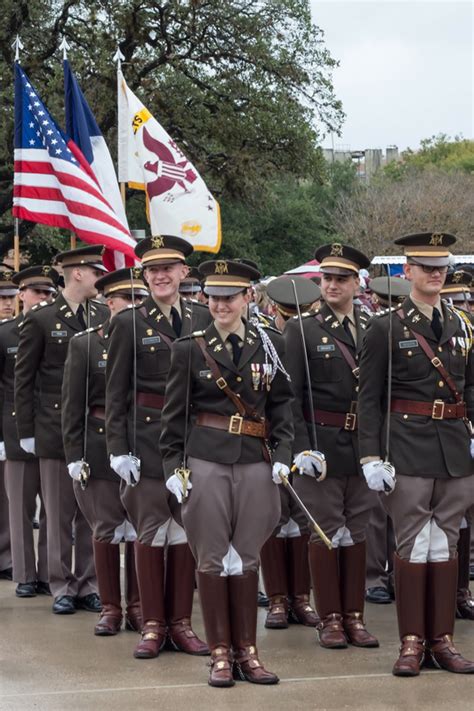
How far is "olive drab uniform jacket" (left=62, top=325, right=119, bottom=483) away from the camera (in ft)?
25.7

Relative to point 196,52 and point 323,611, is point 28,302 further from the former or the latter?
point 196,52

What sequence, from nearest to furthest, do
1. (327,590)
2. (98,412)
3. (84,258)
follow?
(327,590)
(98,412)
(84,258)

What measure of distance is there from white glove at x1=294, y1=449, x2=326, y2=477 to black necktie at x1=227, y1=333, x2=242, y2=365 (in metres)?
0.83

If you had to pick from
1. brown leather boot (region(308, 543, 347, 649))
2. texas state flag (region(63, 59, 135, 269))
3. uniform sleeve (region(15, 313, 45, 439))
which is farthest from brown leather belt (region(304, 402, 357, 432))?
texas state flag (region(63, 59, 135, 269))

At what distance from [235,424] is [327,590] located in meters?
1.25

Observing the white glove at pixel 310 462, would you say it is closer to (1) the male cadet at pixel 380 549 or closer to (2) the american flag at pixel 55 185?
(1) the male cadet at pixel 380 549

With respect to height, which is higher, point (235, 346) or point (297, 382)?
point (235, 346)

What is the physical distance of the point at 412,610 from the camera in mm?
6559

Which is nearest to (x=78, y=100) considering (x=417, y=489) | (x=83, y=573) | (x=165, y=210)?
(x=165, y=210)

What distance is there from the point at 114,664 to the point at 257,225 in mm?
36220

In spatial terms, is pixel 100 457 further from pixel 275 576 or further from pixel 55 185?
pixel 55 185

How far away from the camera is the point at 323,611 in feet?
23.9

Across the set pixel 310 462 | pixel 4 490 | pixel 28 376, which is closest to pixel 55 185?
pixel 4 490

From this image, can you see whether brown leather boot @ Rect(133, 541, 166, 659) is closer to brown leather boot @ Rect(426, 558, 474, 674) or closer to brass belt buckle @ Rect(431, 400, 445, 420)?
brown leather boot @ Rect(426, 558, 474, 674)
